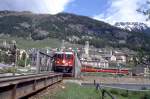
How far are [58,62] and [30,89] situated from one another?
38735 millimetres

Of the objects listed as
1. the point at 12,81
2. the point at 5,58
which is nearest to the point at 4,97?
the point at 12,81

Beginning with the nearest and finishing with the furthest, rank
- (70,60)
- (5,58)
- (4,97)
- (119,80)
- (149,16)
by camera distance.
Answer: (4,97) → (149,16) → (70,60) → (119,80) → (5,58)

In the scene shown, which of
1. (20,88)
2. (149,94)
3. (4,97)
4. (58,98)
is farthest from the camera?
(149,94)

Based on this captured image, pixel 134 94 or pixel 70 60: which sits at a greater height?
pixel 70 60

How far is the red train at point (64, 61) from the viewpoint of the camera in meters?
57.6

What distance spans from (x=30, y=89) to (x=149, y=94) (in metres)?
19.0

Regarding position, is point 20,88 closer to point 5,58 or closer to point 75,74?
point 75,74

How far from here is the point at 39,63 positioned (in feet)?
125

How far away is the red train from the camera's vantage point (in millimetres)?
57562

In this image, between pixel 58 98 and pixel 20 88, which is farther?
pixel 58 98

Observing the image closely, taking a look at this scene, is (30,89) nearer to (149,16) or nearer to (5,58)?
(149,16)

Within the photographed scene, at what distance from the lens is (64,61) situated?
188 ft

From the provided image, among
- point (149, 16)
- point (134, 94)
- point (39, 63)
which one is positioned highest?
point (149, 16)

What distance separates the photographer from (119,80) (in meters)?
91.9
